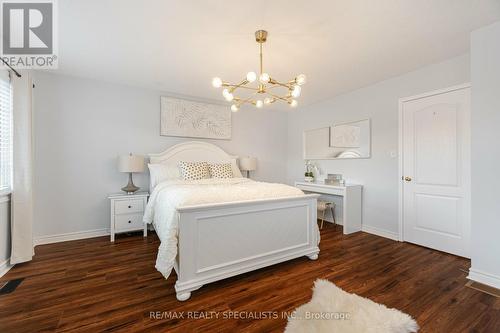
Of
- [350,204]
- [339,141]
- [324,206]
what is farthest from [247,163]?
[350,204]

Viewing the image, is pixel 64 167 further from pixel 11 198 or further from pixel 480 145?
pixel 480 145

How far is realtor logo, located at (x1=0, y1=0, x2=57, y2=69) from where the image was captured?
1.77 meters

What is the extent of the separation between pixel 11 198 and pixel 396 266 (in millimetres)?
4195

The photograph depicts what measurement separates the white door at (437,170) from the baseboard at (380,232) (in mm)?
130

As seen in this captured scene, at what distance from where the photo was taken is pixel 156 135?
3650 millimetres

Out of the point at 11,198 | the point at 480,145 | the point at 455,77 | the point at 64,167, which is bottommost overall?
the point at 11,198

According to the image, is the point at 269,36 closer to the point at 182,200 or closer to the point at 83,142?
the point at 182,200

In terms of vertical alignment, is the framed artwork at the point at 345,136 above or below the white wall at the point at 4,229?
above

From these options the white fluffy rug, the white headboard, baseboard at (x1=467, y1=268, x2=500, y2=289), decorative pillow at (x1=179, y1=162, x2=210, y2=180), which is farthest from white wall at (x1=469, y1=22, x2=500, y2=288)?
the white headboard

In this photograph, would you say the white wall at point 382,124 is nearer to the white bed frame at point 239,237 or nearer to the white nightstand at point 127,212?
the white bed frame at point 239,237

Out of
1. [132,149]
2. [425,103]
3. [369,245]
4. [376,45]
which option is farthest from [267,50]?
[369,245]

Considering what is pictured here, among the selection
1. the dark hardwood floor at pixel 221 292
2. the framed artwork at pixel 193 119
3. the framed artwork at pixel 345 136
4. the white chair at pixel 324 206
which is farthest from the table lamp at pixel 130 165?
the framed artwork at pixel 345 136

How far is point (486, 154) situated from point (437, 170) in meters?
0.77

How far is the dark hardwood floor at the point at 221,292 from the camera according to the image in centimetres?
149
